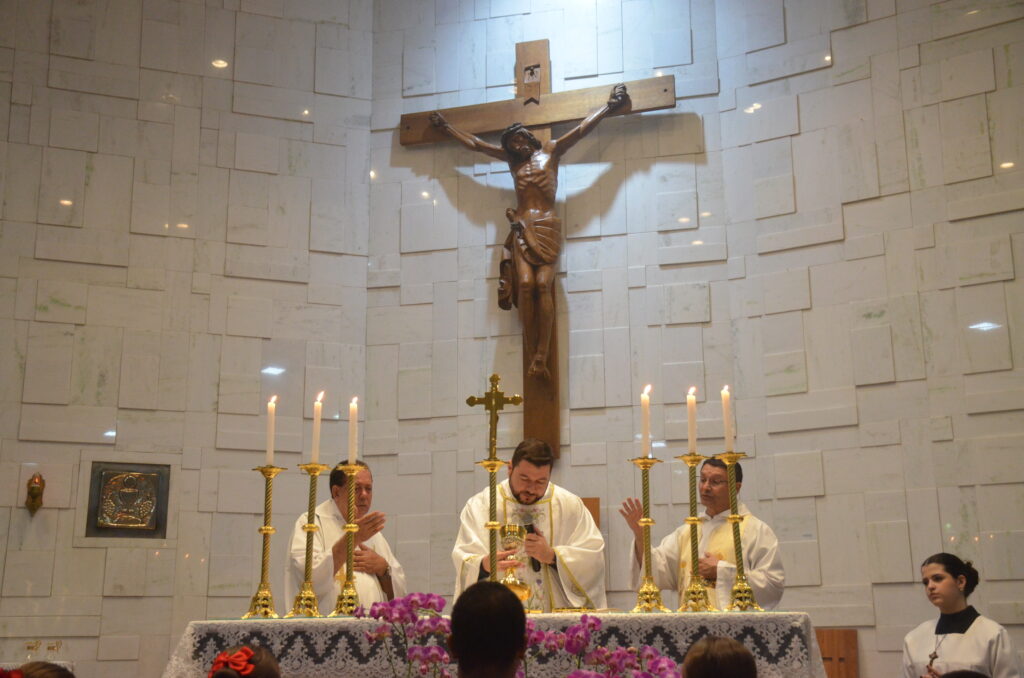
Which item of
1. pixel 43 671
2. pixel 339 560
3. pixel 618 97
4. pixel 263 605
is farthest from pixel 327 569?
pixel 618 97

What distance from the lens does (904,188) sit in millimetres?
7867

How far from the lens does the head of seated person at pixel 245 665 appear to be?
106 inches

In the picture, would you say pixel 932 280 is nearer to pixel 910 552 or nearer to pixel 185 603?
pixel 910 552

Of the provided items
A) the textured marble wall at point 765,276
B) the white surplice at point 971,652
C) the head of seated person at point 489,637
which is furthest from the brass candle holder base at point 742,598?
the textured marble wall at point 765,276

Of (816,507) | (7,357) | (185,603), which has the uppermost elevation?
(7,357)

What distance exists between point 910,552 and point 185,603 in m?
4.78

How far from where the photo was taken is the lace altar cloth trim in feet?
13.8

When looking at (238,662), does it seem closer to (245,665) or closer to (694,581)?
(245,665)

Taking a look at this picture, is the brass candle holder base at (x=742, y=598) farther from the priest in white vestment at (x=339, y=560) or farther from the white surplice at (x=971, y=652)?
the white surplice at (x=971, y=652)

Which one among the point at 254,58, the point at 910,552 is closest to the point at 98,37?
the point at 254,58

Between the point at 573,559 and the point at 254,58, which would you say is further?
the point at 254,58

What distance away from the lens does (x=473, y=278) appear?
29.3 feet

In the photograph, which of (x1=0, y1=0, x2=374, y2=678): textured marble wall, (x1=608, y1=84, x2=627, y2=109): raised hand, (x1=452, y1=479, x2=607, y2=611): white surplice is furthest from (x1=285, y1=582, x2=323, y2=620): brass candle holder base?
(x1=608, y1=84, x2=627, y2=109): raised hand

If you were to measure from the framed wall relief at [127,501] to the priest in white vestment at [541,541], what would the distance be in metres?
3.01
